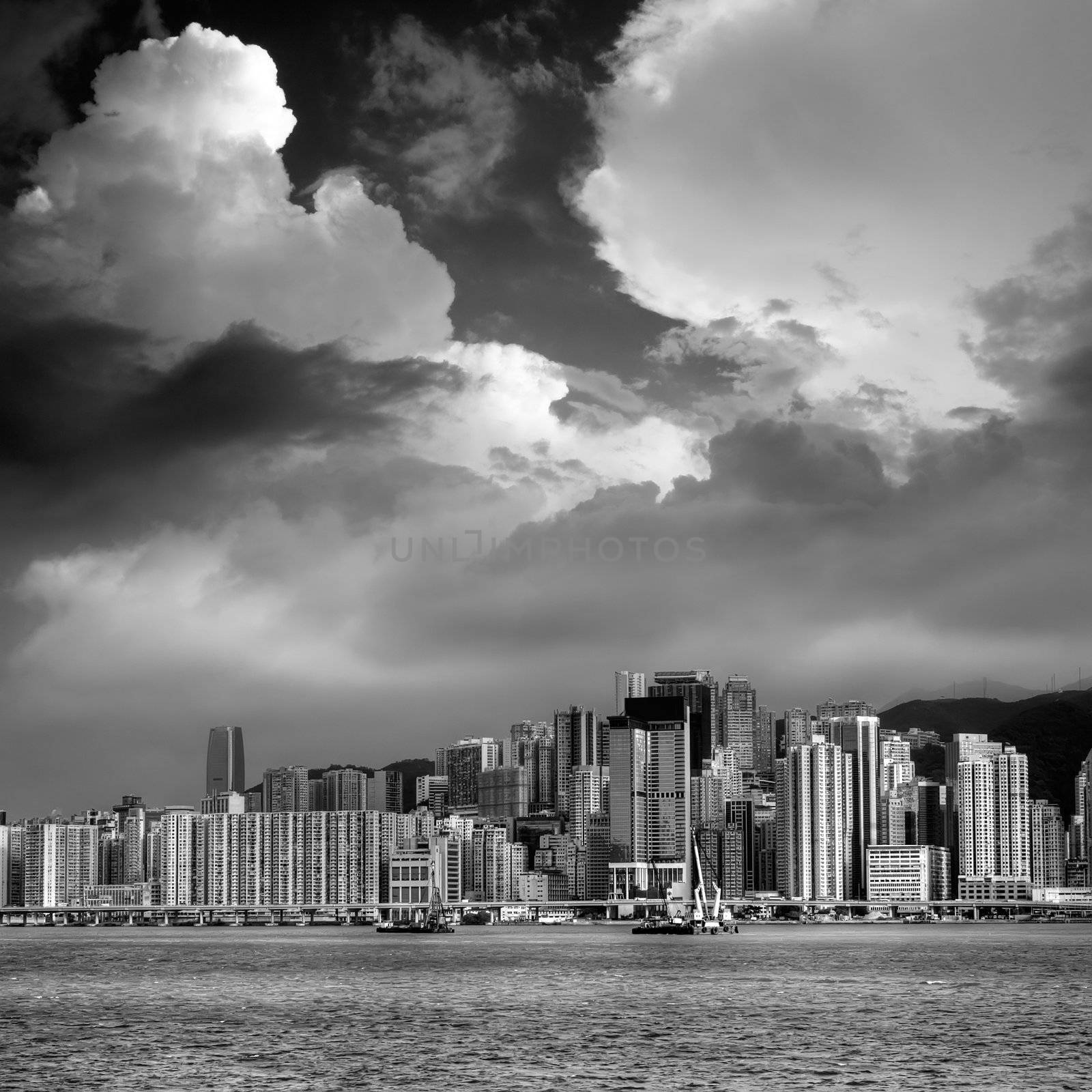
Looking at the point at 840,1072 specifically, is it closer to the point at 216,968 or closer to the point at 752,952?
the point at 216,968

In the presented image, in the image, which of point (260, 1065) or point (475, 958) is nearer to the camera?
point (260, 1065)

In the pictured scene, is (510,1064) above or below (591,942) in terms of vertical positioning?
above

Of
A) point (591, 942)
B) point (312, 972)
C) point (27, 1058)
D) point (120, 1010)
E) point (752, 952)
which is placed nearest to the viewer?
point (27, 1058)

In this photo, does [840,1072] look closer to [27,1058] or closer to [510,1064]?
[510,1064]

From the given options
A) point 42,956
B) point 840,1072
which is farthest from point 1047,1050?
point 42,956

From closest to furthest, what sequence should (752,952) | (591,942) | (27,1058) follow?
(27,1058)
(752,952)
(591,942)

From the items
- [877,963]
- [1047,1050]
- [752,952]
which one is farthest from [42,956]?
[1047,1050]
